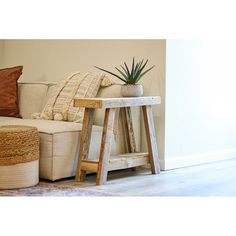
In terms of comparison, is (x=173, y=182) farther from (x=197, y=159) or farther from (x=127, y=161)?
(x=197, y=159)

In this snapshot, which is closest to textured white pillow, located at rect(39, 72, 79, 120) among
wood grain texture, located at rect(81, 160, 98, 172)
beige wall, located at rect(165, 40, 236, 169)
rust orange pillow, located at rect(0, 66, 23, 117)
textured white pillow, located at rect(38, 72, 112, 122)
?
textured white pillow, located at rect(38, 72, 112, 122)

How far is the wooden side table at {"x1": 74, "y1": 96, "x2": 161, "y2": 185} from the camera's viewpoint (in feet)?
11.7

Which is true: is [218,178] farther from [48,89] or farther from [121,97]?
[48,89]

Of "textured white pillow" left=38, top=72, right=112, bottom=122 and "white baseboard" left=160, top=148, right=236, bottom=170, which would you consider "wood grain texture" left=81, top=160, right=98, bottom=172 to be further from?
"white baseboard" left=160, top=148, right=236, bottom=170

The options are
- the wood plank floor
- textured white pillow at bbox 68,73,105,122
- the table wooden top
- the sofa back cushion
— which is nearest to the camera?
the wood plank floor

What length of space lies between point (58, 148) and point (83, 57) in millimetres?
1337

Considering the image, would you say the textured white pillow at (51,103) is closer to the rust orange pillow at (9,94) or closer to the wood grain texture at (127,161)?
the rust orange pillow at (9,94)

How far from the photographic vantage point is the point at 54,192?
3.29 metres

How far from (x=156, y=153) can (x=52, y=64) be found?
1.60 m

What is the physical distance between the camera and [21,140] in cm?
330

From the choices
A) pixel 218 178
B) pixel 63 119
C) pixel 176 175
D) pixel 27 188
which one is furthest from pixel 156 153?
pixel 27 188
